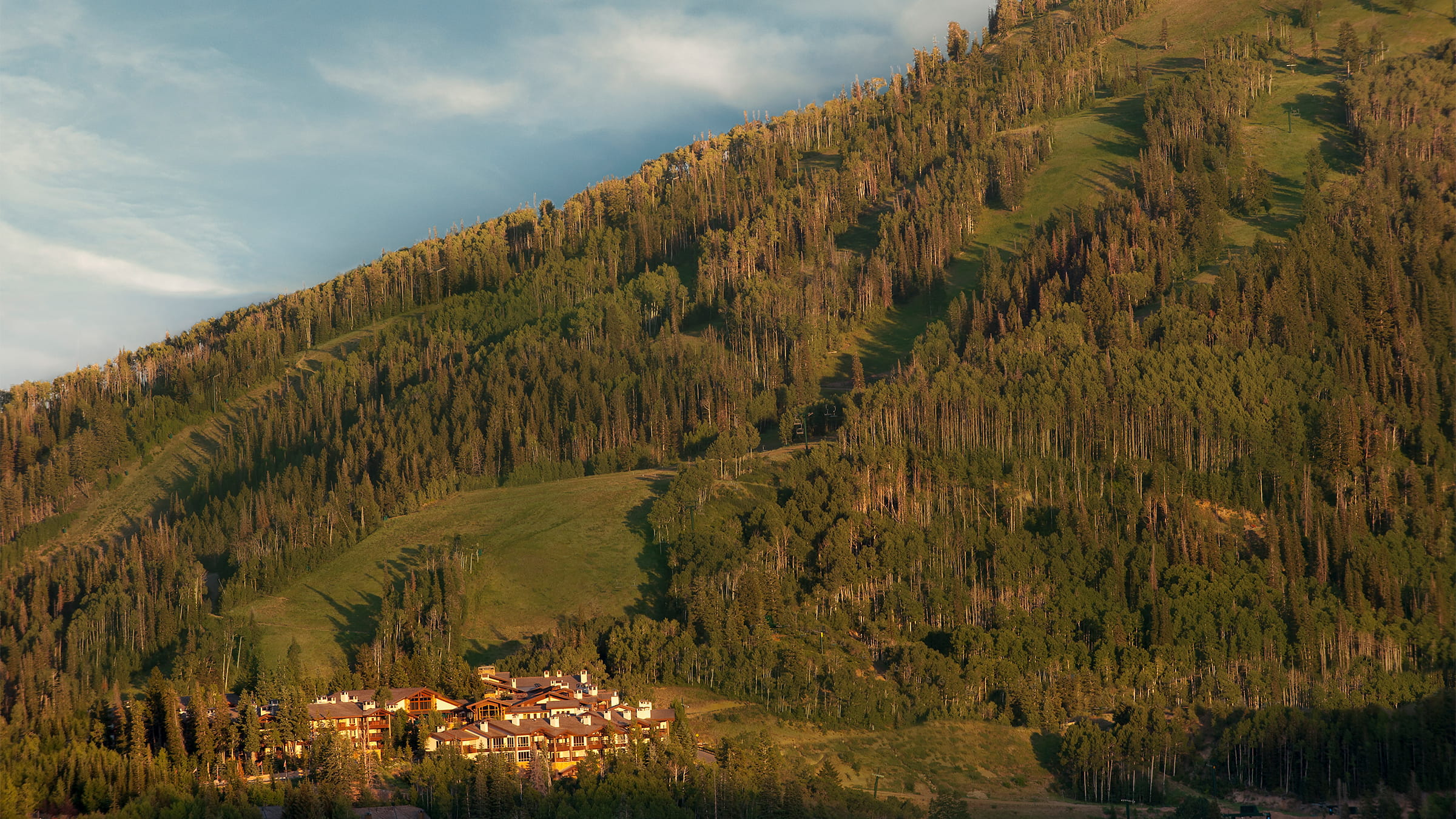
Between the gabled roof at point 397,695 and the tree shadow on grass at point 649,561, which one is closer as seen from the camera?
the gabled roof at point 397,695

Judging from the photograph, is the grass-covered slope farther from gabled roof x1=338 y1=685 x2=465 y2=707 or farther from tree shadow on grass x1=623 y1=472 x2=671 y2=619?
gabled roof x1=338 y1=685 x2=465 y2=707

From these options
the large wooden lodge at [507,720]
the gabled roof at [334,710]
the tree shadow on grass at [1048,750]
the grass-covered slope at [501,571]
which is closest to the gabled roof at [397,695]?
the large wooden lodge at [507,720]

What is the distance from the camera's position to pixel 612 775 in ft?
342

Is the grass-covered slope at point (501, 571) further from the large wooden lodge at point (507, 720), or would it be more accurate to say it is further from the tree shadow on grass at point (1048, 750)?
the tree shadow on grass at point (1048, 750)

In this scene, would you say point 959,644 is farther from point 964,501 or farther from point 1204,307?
point 1204,307

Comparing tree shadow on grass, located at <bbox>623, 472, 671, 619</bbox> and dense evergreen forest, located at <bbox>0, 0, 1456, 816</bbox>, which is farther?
tree shadow on grass, located at <bbox>623, 472, 671, 619</bbox>

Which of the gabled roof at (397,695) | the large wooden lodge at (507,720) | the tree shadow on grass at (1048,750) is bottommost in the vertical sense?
the tree shadow on grass at (1048,750)

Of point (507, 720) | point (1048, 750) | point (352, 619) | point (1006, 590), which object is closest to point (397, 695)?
point (507, 720)

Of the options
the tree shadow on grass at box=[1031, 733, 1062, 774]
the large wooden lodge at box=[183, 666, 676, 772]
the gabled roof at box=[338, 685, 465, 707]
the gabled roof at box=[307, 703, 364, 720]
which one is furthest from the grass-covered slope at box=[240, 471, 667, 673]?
the tree shadow on grass at box=[1031, 733, 1062, 774]

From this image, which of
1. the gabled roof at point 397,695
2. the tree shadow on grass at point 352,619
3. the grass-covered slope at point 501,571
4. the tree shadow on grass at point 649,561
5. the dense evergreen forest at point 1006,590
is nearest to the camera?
the dense evergreen forest at point 1006,590

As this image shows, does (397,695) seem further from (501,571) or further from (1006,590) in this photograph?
(1006,590)

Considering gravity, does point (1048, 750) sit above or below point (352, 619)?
below

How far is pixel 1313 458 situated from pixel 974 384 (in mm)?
43348

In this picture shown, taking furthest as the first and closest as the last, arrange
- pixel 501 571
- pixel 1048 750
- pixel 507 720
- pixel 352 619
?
pixel 501 571, pixel 352 619, pixel 1048 750, pixel 507 720
